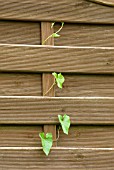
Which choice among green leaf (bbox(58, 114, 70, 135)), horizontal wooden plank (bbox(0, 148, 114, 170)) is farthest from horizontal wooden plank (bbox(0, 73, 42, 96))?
horizontal wooden plank (bbox(0, 148, 114, 170))

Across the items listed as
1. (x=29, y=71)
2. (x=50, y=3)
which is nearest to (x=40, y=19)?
(x=50, y=3)

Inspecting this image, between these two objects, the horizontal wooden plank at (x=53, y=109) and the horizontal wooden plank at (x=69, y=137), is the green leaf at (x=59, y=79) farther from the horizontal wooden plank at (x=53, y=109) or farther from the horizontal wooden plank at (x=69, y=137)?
the horizontal wooden plank at (x=69, y=137)

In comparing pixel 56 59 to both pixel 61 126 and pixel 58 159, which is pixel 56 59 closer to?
pixel 61 126

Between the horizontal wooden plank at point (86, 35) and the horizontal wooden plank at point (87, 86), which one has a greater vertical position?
the horizontal wooden plank at point (86, 35)

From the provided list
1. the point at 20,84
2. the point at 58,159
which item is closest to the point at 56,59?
the point at 20,84

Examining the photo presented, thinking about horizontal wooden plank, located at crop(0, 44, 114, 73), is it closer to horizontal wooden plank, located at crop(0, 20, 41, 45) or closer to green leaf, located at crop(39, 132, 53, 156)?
horizontal wooden plank, located at crop(0, 20, 41, 45)

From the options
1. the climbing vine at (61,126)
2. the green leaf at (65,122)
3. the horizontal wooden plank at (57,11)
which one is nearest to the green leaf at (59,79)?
the climbing vine at (61,126)
